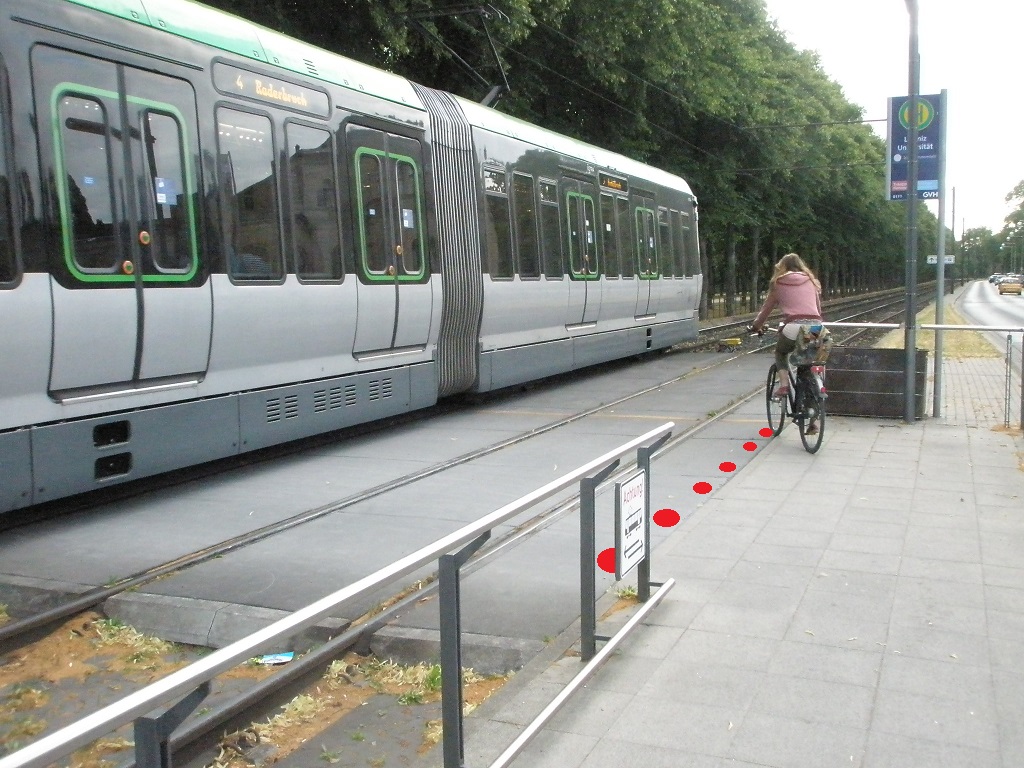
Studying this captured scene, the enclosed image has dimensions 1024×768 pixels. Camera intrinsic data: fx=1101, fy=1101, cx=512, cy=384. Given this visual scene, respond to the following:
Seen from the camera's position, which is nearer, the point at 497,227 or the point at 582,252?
the point at 497,227

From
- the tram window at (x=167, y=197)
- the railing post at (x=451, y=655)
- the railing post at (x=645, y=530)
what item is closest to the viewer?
the railing post at (x=451, y=655)

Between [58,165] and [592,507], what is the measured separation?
14.7 feet

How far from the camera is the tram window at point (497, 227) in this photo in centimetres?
1330

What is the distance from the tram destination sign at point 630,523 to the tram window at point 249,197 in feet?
15.0

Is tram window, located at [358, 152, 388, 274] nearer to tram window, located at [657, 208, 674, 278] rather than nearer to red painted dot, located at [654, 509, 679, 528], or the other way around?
red painted dot, located at [654, 509, 679, 528]

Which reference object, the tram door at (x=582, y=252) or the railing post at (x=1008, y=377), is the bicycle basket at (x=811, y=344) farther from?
the tram door at (x=582, y=252)

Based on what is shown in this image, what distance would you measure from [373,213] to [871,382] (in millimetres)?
5722

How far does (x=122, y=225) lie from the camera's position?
7.49m

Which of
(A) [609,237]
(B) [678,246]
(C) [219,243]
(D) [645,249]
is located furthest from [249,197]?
(B) [678,246]

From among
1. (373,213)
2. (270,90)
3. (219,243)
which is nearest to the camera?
(219,243)

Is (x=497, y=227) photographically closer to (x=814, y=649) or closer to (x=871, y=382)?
(x=871, y=382)

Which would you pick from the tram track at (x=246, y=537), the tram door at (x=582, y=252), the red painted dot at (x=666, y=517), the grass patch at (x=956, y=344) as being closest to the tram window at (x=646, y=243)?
the tram door at (x=582, y=252)

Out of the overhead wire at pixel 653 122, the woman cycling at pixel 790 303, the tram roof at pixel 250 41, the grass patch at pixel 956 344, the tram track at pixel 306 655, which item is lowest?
the grass patch at pixel 956 344

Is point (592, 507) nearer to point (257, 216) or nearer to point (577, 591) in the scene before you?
point (577, 591)
